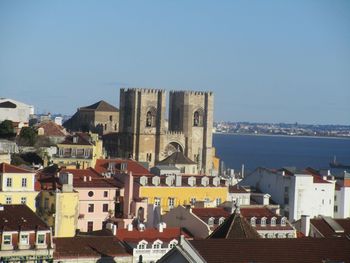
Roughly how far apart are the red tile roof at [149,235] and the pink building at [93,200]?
6.84 meters

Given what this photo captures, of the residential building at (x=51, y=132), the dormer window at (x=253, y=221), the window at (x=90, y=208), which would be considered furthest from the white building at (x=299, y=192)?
the residential building at (x=51, y=132)

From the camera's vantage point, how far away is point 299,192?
2403 inches

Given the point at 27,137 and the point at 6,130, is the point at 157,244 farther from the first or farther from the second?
the point at 6,130

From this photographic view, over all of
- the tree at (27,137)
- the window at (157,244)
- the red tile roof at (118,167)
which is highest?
the tree at (27,137)

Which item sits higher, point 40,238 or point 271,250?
point 271,250

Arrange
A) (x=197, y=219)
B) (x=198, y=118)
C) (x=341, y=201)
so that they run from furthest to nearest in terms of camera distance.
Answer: (x=198, y=118), (x=341, y=201), (x=197, y=219)

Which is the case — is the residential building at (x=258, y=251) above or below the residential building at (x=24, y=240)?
above

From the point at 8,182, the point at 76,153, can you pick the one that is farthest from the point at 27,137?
the point at 8,182

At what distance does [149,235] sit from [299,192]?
17.4 meters

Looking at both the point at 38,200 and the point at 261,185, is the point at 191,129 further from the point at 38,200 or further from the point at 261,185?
the point at 38,200

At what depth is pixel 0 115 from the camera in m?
82.3

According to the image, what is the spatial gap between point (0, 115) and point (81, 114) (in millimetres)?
18518

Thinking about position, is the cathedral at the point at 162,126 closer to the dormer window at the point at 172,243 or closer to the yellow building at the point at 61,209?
the yellow building at the point at 61,209

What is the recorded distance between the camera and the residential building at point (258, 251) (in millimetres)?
29297
